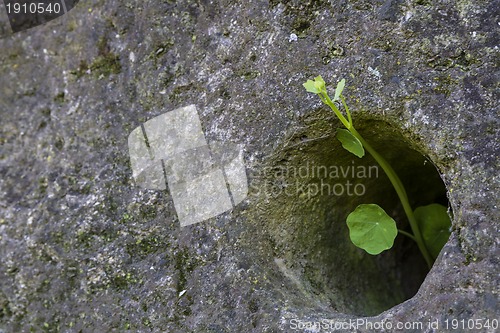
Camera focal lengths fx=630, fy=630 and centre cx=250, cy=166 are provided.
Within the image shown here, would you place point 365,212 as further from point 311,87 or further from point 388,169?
point 311,87

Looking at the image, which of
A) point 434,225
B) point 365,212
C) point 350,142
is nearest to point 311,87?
point 350,142

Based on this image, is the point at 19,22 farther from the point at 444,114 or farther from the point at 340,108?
the point at 444,114

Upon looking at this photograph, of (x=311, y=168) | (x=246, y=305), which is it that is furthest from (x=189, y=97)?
(x=246, y=305)

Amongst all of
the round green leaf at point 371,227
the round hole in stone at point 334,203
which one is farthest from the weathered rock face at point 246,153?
the round green leaf at point 371,227

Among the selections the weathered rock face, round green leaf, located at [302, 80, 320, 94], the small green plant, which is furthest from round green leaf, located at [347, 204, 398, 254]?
round green leaf, located at [302, 80, 320, 94]

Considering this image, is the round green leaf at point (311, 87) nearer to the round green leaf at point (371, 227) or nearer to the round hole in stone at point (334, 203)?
the round hole in stone at point (334, 203)

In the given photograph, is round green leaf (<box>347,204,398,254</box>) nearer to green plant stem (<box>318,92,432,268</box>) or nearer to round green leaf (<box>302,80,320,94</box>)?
green plant stem (<box>318,92,432,268</box>)
